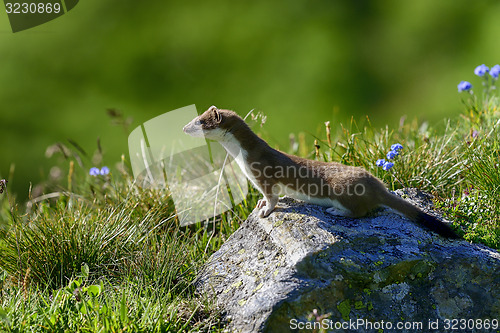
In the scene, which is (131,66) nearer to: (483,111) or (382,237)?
(483,111)

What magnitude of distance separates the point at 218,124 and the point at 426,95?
688 cm

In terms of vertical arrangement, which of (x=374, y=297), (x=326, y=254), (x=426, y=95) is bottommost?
(x=426, y=95)

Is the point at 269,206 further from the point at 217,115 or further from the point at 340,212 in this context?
the point at 217,115

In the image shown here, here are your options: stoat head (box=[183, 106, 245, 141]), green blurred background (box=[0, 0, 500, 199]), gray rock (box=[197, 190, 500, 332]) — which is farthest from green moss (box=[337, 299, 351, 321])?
green blurred background (box=[0, 0, 500, 199])

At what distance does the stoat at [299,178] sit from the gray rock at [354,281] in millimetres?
159

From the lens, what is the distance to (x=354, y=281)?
3.57 meters

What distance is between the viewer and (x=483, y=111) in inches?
234

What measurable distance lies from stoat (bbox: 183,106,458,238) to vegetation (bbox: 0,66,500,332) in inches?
21.7

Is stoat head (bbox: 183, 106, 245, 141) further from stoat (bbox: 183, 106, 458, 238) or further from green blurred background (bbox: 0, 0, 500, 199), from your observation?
green blurred background (bbox: 0, 0, 500, 199)

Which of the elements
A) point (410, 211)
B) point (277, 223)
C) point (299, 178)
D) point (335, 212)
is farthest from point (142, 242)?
point (410, 211)

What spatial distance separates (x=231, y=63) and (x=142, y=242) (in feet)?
23.2

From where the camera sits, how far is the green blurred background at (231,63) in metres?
10.2

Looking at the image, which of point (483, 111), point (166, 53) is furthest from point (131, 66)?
point (483, 111)

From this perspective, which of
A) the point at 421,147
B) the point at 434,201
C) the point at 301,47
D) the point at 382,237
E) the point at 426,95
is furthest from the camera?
the point at 301,47
